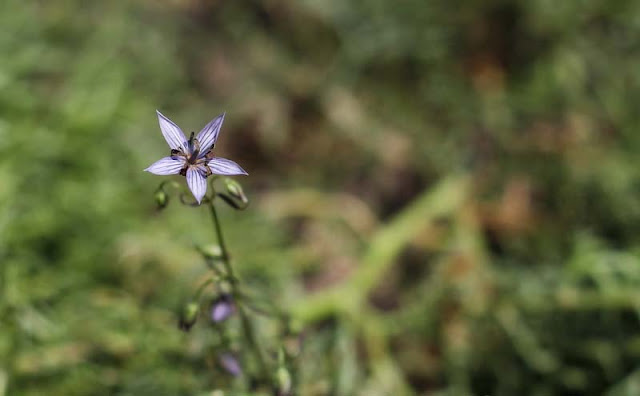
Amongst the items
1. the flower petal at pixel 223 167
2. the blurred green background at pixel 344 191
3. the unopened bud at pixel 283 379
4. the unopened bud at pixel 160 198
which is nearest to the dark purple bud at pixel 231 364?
the blurred green background at pixel 344 191

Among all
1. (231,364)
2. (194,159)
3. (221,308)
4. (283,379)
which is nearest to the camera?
(194,159)

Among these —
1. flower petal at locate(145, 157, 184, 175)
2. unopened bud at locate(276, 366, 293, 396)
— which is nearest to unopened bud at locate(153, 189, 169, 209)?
flower petal at locate(145, 157, 184, 175)

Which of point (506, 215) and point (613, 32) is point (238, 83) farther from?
point (613, 32)

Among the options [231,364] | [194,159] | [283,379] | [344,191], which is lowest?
[283,379]

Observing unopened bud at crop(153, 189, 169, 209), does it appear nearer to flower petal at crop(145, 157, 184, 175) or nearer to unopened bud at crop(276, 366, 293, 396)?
flower petal at crop(145, 157, 184, 175)

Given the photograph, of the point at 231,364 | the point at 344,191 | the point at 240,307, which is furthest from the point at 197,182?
the point at 344,191

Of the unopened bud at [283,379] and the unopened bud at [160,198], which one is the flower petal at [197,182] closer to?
the unopened bud at [160,198]

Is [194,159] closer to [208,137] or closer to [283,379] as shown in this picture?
[208,137]
